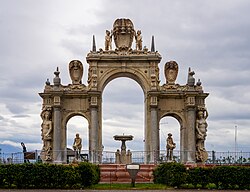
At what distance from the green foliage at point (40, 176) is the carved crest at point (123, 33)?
19860 mm

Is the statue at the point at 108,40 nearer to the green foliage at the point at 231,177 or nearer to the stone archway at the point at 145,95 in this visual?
the stone archway at the point at 145,95

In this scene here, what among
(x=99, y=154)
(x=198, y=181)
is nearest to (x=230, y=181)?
(x=198, y=181)

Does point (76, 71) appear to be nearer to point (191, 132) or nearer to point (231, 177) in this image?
point (191, 132)

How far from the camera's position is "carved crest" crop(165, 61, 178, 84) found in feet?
162

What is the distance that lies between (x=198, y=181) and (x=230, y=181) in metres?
1.80

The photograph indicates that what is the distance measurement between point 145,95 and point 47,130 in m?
8.88

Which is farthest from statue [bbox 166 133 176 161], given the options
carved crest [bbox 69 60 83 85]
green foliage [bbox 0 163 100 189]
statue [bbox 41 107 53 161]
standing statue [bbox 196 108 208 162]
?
green foliage [bbox 0 163 100 189]

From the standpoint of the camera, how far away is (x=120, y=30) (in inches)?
1929

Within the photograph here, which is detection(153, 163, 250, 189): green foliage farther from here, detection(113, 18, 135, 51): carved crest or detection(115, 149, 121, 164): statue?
detection(113, 18, 135, 51): carved crest

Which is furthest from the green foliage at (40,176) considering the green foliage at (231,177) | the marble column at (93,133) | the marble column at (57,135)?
the marble column at (57,135)

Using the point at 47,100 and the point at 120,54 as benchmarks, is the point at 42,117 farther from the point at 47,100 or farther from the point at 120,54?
the point at 120,54

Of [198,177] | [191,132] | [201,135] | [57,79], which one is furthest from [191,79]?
[198,177]

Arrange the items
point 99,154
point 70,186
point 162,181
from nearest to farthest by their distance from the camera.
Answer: point 70,186, point 162,181, point 99,154

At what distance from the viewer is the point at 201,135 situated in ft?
159
